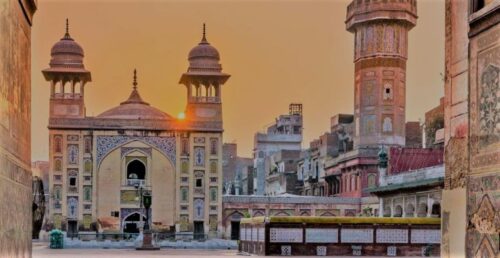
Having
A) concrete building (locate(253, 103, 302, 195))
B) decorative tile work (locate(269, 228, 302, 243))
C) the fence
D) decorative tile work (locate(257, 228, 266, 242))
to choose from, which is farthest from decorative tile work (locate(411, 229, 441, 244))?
concrete building (locate(253, 103, 302, 195))

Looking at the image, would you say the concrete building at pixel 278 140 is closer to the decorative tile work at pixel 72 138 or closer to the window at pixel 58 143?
the decorative tile work at pixel 72 138

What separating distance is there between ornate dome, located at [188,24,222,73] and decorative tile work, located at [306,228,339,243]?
21.6 meters

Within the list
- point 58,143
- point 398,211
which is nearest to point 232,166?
point 58,143

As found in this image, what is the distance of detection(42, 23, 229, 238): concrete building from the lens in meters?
40.3

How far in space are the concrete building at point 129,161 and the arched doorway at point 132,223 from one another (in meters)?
0.04

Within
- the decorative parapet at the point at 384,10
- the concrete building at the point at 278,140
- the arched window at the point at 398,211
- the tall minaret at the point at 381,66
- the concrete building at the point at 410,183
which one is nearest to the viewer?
the concrete building at the point at 410,183

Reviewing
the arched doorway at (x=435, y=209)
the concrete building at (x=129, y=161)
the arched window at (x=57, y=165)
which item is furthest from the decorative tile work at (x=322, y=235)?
the arched window at (x=57, y=165)

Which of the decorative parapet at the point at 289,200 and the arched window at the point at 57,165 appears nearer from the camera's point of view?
the arched window at the point at 57,165

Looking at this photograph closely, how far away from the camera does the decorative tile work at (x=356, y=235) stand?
20484mm

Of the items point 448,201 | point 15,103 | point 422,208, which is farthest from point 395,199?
point 15,103

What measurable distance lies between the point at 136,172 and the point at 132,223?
2.34 m

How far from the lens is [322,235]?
2042 centimetres

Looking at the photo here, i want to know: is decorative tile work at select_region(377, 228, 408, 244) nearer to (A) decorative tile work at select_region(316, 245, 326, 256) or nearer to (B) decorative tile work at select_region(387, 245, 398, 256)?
(B) decorative tile work at select_region(387, 245, 398, 256)

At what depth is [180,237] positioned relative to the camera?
3922 cm
